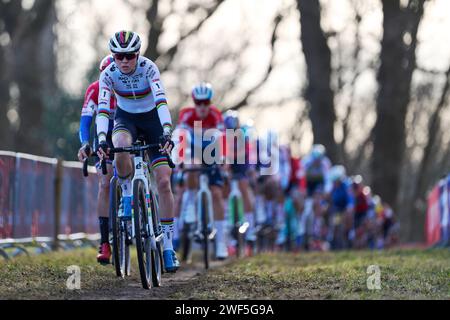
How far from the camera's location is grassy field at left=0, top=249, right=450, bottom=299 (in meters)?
9.09

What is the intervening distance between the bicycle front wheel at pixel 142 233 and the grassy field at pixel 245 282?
151 millimetres

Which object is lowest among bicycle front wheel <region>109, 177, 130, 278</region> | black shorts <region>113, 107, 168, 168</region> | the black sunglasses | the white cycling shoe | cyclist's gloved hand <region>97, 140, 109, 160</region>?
the white cycling shoe

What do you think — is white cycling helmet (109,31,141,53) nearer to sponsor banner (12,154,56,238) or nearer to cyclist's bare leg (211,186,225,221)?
cyclist's bare leg (211,186,225,221)

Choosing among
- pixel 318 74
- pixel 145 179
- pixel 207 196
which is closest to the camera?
pixel 145 179

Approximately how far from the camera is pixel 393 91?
29797 mm

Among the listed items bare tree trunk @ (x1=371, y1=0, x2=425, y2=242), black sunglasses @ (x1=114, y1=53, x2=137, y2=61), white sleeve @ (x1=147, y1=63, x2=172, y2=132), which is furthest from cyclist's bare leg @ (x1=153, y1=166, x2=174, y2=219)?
bare tree trunk @ (x1=371, y1=0, x2=425, y2=242)

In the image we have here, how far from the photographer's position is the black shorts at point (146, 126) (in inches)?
423

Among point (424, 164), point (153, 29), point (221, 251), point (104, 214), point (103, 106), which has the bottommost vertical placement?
point (221, 251)

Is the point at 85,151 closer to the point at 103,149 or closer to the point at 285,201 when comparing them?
the point at 103,149

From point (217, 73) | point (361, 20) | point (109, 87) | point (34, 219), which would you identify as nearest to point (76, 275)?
point (109, 87)

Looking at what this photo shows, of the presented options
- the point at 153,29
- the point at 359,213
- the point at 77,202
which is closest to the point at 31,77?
the point at 153,29

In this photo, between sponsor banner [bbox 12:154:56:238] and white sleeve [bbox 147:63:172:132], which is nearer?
white sleeve [bbox 147:63:172:132]

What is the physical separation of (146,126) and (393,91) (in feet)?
64.5

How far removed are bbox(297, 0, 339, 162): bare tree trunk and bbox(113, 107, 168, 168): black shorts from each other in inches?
659
